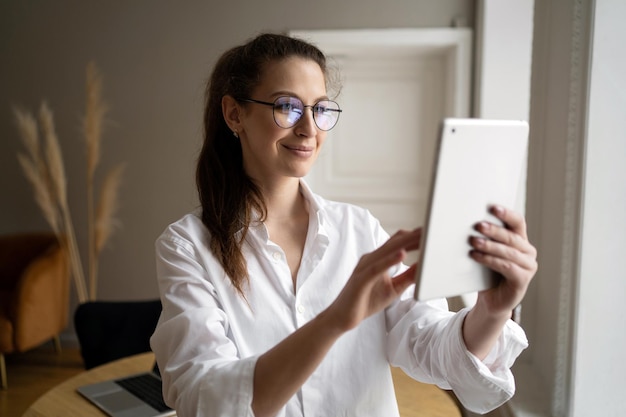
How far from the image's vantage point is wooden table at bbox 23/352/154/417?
4.89 ft

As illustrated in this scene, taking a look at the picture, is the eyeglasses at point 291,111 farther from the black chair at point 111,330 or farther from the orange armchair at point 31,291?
the orange armchair at point 31,291

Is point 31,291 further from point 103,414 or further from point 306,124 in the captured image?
point 306,124

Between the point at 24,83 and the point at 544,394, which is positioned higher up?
the point at 24,83

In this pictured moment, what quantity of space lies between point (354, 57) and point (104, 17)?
5.57 ft

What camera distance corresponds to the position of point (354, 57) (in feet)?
12.4

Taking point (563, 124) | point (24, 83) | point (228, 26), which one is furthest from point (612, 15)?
point (24, 83)

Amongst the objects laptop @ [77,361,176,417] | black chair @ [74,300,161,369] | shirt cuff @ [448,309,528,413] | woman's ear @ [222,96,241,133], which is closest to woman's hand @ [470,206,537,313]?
shirt cuff @ [448,309,528,413]

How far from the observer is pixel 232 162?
52.7 inches

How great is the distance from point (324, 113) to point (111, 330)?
5.01ft

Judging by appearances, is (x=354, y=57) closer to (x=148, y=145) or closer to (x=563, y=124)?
(x=148, y=145)

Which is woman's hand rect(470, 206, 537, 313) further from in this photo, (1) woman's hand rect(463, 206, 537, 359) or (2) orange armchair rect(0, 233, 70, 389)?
(2) orange armchair rect(0, 233, 70, 389)

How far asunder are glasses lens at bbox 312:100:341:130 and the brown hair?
127mm

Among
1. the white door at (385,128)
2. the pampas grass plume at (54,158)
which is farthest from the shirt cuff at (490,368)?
the pampas grass plume at (54,158)

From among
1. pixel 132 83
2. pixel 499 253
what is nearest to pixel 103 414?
pixel 499 253
